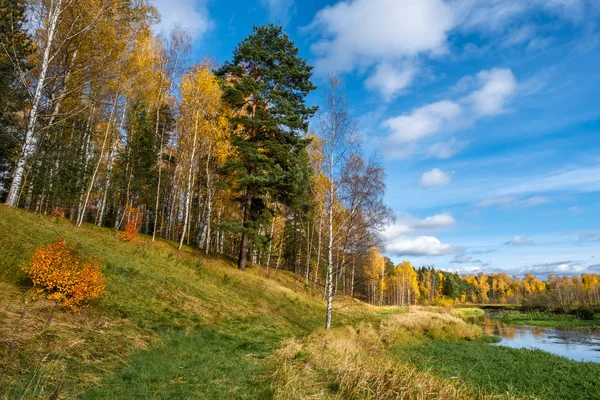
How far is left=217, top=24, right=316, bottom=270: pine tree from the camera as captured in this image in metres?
19.1

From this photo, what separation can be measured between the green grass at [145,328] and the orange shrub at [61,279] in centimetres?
43

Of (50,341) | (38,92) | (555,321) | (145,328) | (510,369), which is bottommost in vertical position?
(555,321)

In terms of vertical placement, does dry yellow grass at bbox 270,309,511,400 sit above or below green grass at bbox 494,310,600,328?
above

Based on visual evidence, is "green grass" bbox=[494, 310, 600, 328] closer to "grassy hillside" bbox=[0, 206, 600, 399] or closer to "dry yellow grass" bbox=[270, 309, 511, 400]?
"grassy hillside" bbox=[0, 206, 600, 399]

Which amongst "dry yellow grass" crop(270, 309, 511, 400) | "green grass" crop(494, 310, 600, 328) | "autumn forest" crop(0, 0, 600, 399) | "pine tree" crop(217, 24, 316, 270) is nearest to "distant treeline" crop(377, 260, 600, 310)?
"green grass" crop(494, 310, 600, 328)

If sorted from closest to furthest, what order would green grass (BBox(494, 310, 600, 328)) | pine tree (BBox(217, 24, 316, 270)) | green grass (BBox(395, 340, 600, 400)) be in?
green grass (BBox(395, 340, 600, 400))
pine tree (BBox(217, 24, 316, 270))
green grass (BBox(494, 310, 600, 328))

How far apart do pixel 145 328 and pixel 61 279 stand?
2.44 m

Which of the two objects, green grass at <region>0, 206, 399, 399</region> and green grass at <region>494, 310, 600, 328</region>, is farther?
green grass at <region>494, 310, 600, 328</region>

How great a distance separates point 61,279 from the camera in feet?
25.5

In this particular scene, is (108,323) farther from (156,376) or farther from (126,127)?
(126,127)

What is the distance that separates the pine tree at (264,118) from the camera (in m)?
19.1

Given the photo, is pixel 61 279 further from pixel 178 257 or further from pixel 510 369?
pixel 510 369

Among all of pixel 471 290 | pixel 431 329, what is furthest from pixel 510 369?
pixel 471 290

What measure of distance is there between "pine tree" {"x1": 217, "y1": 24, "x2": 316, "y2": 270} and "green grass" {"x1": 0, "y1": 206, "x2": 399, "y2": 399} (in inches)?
201
